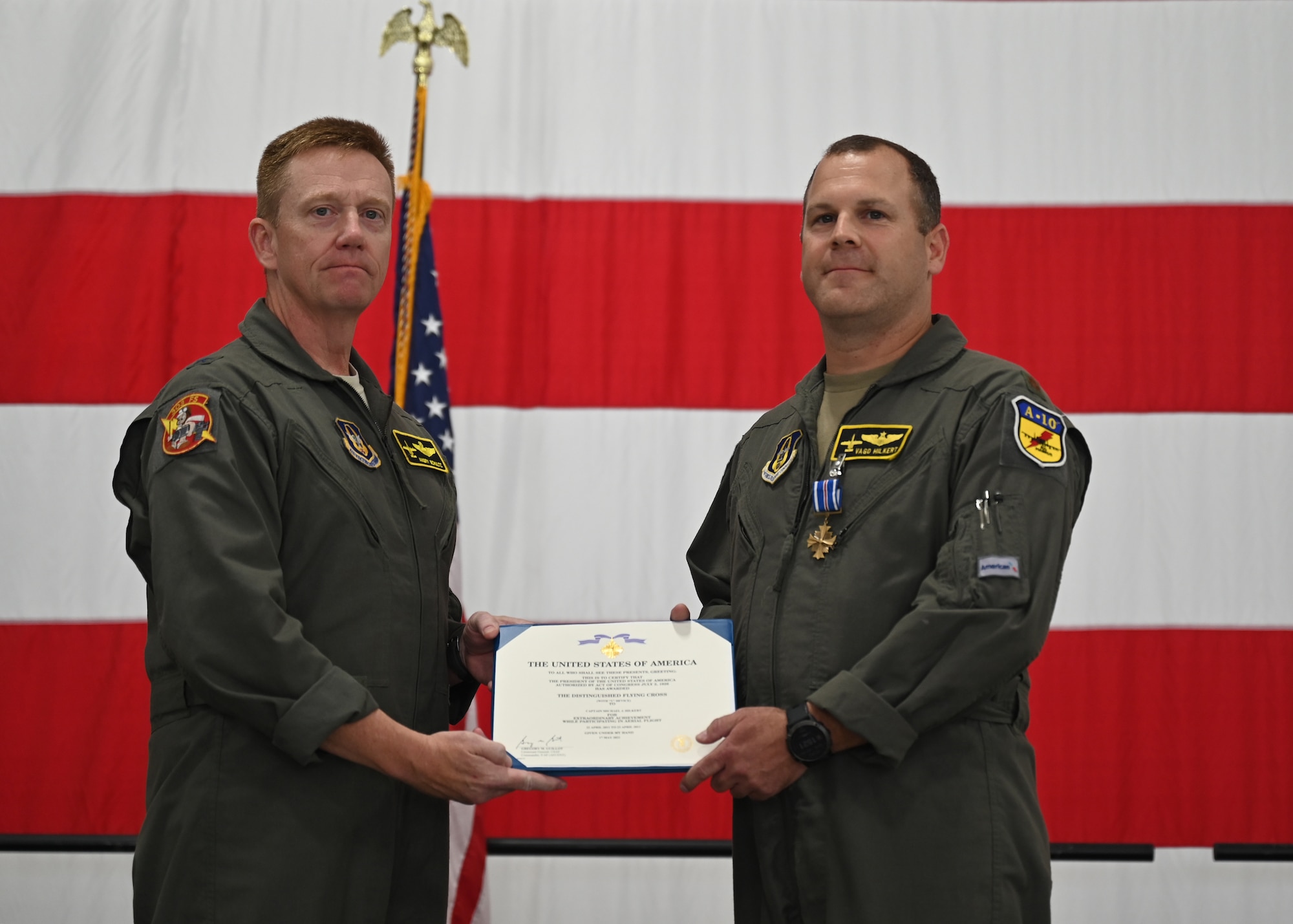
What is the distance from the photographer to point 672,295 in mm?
3197

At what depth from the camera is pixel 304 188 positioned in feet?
6.27

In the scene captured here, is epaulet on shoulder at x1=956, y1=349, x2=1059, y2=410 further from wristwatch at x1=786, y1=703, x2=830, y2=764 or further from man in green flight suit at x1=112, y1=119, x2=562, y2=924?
man in green flight suit at x1=112, y1=119, x2=562, y2=924

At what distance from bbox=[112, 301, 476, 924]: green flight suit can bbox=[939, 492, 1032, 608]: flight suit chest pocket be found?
91 centimetres

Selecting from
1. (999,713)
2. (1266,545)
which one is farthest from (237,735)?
(1266,545)

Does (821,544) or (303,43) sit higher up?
(303,43)

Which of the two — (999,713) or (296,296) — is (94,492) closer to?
(296,296)

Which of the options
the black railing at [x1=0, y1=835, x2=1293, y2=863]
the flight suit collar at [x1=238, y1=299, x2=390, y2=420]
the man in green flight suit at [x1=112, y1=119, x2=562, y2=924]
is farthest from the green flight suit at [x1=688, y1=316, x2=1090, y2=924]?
the black railing at [x1=0, y1=835, x2=1293, y2=863]

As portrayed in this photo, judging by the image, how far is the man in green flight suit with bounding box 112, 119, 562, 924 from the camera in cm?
155

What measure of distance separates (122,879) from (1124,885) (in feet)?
9.50

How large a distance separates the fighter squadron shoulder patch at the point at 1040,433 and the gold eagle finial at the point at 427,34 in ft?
6.64

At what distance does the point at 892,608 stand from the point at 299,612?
3.13ft

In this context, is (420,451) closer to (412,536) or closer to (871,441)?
(412,536)

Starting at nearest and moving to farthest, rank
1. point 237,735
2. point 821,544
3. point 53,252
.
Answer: point 237,735, point 821,544, point 53,252
